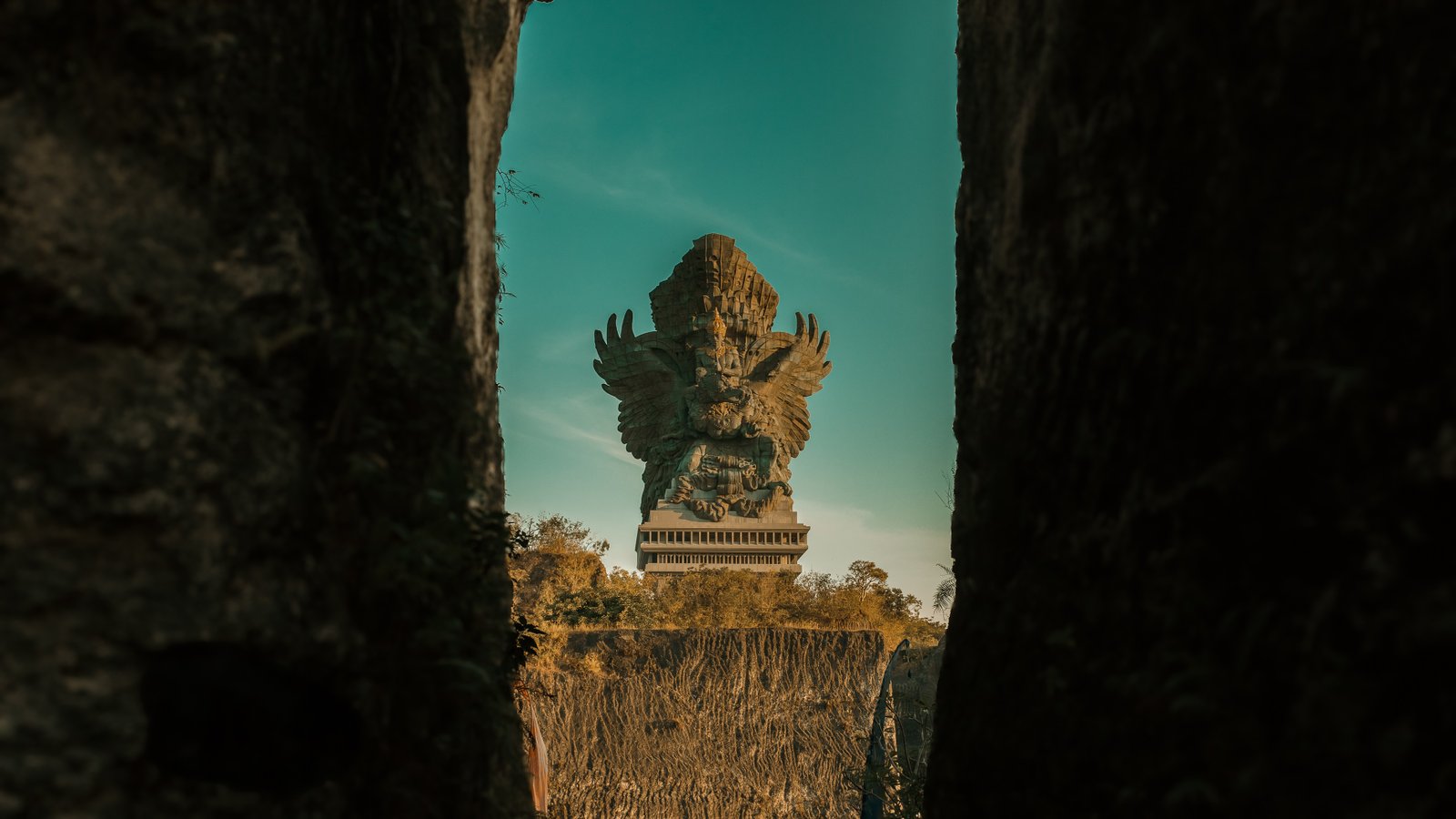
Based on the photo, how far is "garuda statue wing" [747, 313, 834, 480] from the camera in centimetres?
3466

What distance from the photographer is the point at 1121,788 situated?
12.1 ft

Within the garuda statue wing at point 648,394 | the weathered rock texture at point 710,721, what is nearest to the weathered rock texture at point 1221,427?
the weathered rock texture at point 710,721

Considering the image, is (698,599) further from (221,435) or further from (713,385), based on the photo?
(221,435)

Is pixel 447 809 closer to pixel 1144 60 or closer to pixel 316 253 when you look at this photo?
pixel 316 253

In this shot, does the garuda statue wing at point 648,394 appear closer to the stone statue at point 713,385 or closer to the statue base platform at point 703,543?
the stone statue at point 713,385

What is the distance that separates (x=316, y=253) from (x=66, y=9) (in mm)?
1071

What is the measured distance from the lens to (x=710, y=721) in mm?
14867

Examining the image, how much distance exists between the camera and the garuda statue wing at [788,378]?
114ft

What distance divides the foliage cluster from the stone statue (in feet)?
26.1

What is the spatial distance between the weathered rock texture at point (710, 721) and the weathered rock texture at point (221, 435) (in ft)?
33.1

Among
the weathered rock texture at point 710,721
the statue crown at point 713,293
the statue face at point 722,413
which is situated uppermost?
the statue crown at point 713,293

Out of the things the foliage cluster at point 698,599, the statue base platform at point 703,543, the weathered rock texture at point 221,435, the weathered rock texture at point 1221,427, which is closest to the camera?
the weathered rock texture at point 1221,427

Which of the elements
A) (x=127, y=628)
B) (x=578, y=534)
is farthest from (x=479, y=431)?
(x=578, y=534)

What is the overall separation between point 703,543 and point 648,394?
5270 mm
